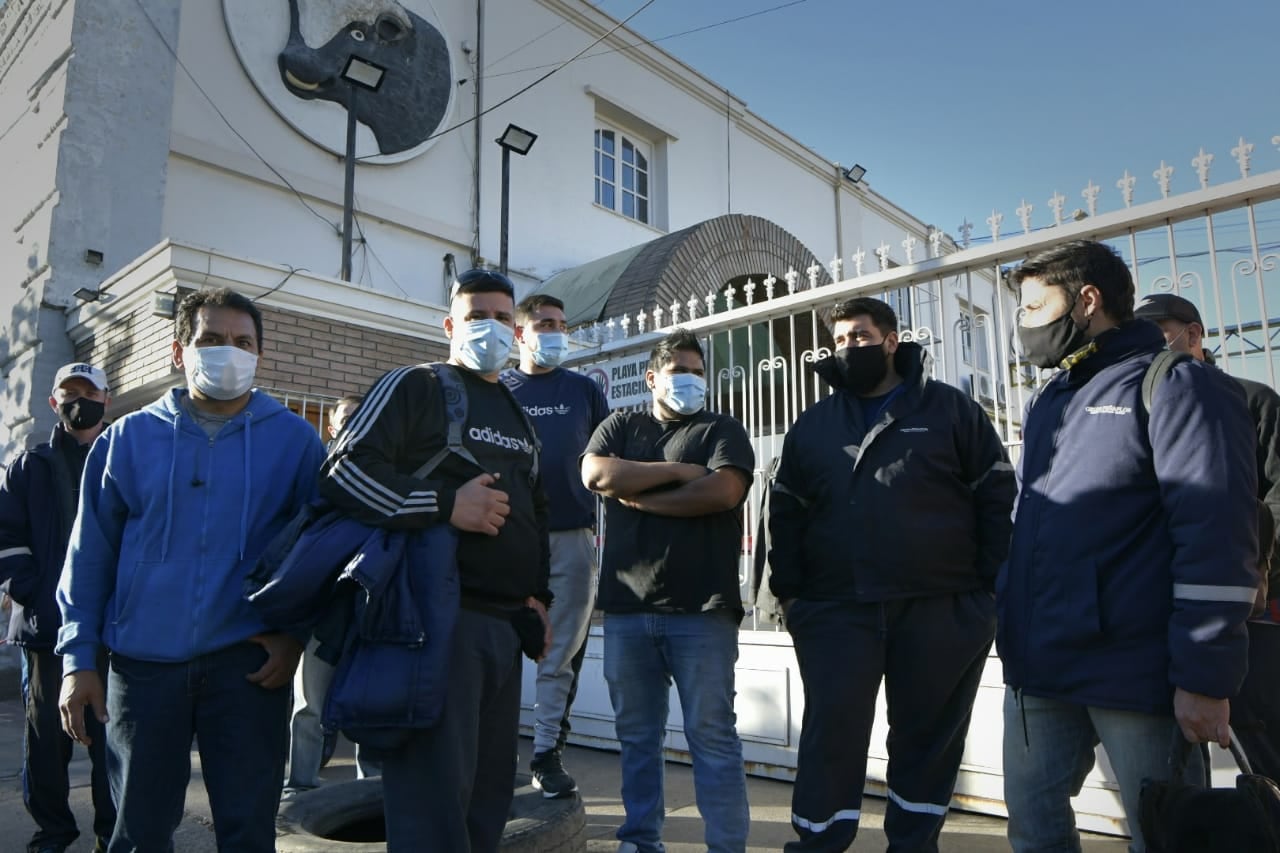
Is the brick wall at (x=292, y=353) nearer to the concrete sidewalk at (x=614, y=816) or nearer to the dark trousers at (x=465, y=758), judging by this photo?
the concrete sidewalk at (x=614, y=816)

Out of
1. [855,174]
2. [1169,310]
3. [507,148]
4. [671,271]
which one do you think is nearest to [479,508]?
[1169,310]

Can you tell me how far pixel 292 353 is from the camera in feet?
23.6

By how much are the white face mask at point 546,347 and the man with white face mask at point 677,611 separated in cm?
80

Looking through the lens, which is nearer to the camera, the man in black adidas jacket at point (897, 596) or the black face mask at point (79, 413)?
the man in black adidas jacket at point (897, 596)

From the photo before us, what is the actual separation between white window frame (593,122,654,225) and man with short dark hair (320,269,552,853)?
34.7 ft

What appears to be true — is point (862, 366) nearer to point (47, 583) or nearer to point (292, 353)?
point (47, 583)

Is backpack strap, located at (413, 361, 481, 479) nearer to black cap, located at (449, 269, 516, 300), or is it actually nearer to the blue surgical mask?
black cap, located at (449, 269, 516, 300)

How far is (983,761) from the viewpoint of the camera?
4254mm

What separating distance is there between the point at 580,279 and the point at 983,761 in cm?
702

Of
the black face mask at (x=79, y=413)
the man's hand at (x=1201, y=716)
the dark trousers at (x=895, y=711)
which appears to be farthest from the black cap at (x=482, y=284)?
the black face mask at (x=79, y=413)

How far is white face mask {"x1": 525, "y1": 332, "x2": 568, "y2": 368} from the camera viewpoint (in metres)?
4.23

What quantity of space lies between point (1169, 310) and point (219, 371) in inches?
133

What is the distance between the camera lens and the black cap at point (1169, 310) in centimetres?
344

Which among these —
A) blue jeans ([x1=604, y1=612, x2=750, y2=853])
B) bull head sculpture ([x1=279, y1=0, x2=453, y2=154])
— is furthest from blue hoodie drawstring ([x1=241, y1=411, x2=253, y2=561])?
bull head sculpture ([x1=279, y1=0, x2=453, y2=154])
